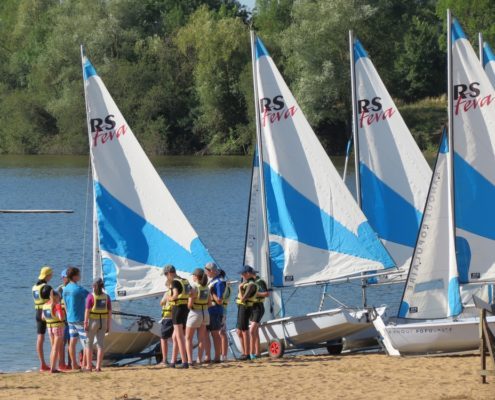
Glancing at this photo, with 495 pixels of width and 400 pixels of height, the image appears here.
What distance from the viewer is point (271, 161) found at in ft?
64.0

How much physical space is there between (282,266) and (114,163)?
121 inches

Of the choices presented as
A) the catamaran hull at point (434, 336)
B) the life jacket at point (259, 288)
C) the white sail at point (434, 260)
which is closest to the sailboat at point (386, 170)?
the white sail at point (434, 260)

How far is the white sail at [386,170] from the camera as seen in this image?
22.0 metres

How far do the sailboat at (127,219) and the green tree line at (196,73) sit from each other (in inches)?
1841

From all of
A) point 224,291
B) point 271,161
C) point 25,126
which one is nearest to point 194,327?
point 224,291

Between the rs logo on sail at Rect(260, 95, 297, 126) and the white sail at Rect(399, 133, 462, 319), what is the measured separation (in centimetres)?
283

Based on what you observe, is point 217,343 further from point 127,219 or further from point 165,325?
point 127,219

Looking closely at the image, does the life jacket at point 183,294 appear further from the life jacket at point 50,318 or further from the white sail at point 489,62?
the white sail at point 489,62

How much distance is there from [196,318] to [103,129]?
12.3ft

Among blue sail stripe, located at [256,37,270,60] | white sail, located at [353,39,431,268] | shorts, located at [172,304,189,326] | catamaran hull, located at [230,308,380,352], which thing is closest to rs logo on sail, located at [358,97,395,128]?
white sail, located at [353,39,431,268]

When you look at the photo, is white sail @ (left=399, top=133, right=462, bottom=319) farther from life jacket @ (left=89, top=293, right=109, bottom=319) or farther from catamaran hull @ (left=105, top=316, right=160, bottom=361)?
life jacket @ (left=89, top=293, right=109, bottom=319)

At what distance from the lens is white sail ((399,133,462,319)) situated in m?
17.8

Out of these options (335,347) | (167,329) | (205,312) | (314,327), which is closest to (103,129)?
(167,329)

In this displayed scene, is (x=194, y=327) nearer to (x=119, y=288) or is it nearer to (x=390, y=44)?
(x=119, y=288)
